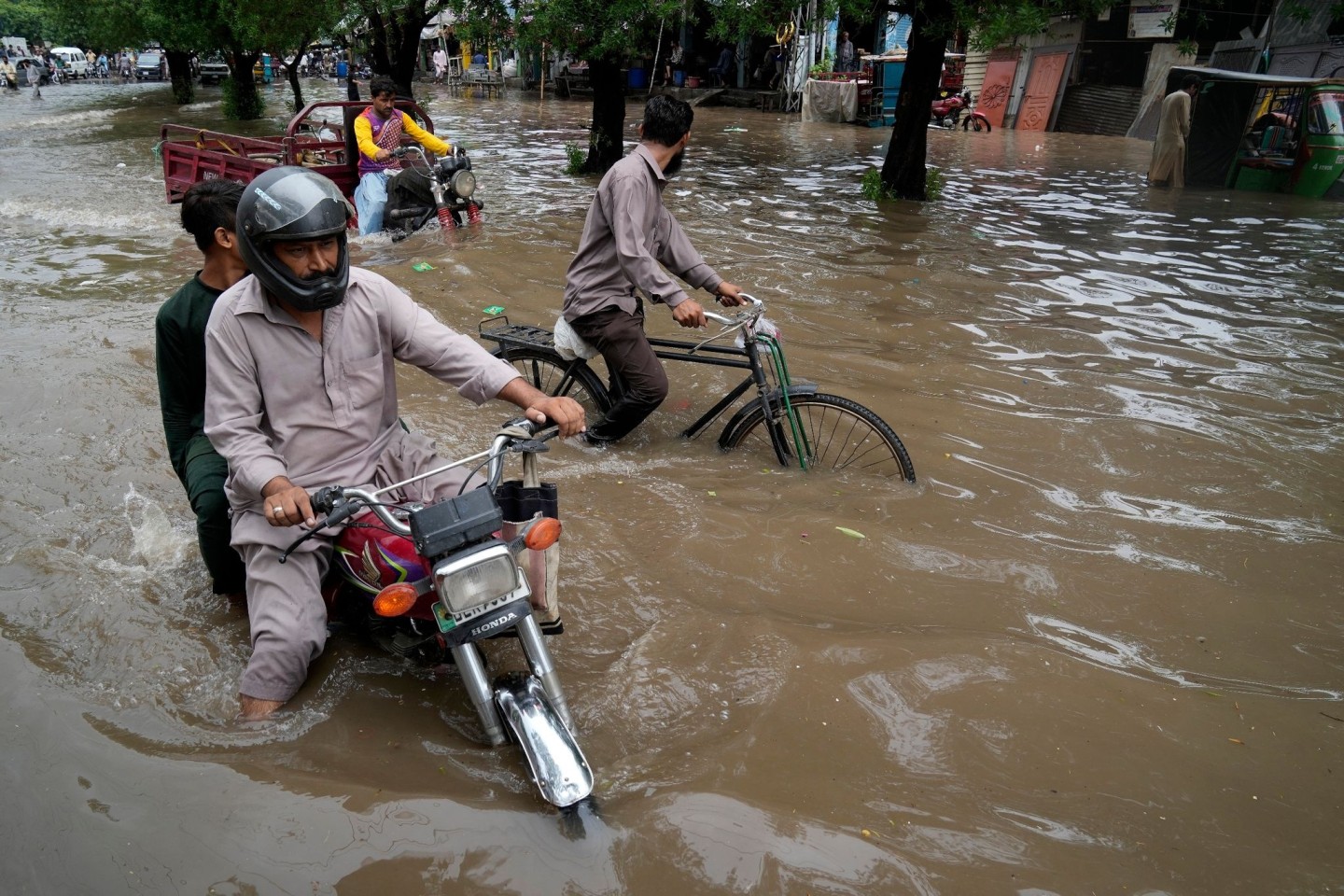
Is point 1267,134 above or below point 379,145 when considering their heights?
above

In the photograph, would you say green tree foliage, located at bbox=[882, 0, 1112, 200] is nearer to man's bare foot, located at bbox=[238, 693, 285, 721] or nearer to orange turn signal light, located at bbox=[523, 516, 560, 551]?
orange turn signal light, located at bbox=[523, 516, 560, 551]

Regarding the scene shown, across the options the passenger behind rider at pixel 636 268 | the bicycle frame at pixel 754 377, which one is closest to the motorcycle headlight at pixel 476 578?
the passenger behind rider at pixel 636 268

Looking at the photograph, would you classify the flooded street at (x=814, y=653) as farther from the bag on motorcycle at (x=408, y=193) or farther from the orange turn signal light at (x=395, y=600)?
the bag on motorcycle at (x=408, y=193)

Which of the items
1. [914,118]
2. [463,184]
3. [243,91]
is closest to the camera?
[463,184]

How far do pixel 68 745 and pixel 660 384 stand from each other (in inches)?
116

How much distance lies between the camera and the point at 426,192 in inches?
395

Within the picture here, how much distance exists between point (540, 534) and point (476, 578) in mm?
213

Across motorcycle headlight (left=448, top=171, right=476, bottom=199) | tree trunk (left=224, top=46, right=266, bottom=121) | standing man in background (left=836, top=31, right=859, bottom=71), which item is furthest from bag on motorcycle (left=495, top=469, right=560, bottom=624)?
standing man in background (left=836, top=31, right=859, bottom=71)

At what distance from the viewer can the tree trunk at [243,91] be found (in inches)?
1021

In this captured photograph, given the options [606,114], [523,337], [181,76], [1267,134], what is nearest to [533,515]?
[523,337]

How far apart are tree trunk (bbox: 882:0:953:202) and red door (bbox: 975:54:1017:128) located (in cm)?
1341

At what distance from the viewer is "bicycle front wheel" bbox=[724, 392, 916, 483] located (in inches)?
179

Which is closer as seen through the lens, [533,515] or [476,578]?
[476,578]

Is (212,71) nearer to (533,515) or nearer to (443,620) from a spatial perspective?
(533,515)
